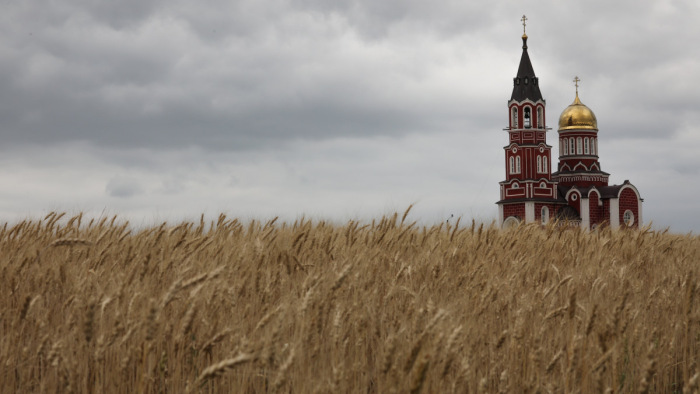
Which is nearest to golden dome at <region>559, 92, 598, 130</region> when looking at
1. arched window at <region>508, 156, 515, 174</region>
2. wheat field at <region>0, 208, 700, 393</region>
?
arched window at <region>508, 156, 515, 174</region>

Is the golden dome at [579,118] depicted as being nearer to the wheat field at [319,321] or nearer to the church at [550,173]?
the church at [550,173]

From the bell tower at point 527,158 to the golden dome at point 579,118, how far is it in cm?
547

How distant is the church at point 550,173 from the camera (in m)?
60.8

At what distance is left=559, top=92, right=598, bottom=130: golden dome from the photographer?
6775cm

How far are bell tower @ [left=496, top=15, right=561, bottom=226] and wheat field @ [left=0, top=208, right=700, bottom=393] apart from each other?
182ft

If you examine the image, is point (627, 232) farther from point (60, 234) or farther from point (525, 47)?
point (525, 47)

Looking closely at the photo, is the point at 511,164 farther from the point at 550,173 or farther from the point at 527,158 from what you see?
the point at 550,173

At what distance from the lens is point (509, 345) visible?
3.59m

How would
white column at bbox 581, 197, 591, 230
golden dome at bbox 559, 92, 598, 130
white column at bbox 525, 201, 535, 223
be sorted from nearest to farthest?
white column at bbox 525, 201, 535, 223
white column at bbox 581, 197, 591, 230
golden dome at bbox 559, 92, 598, 130

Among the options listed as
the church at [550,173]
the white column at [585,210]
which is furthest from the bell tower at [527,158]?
the white column at [585,210]

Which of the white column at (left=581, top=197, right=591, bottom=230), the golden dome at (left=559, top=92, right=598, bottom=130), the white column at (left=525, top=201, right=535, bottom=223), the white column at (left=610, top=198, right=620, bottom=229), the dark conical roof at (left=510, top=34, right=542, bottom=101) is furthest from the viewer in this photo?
the golden dome at (left=559, top=92, right=598, bottom=130)

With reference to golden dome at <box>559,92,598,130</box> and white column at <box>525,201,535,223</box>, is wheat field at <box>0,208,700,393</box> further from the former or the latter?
golden dome at <box>559,92,598,130</box>

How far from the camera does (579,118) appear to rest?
6800 centimetres

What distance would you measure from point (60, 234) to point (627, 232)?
6.70 m
